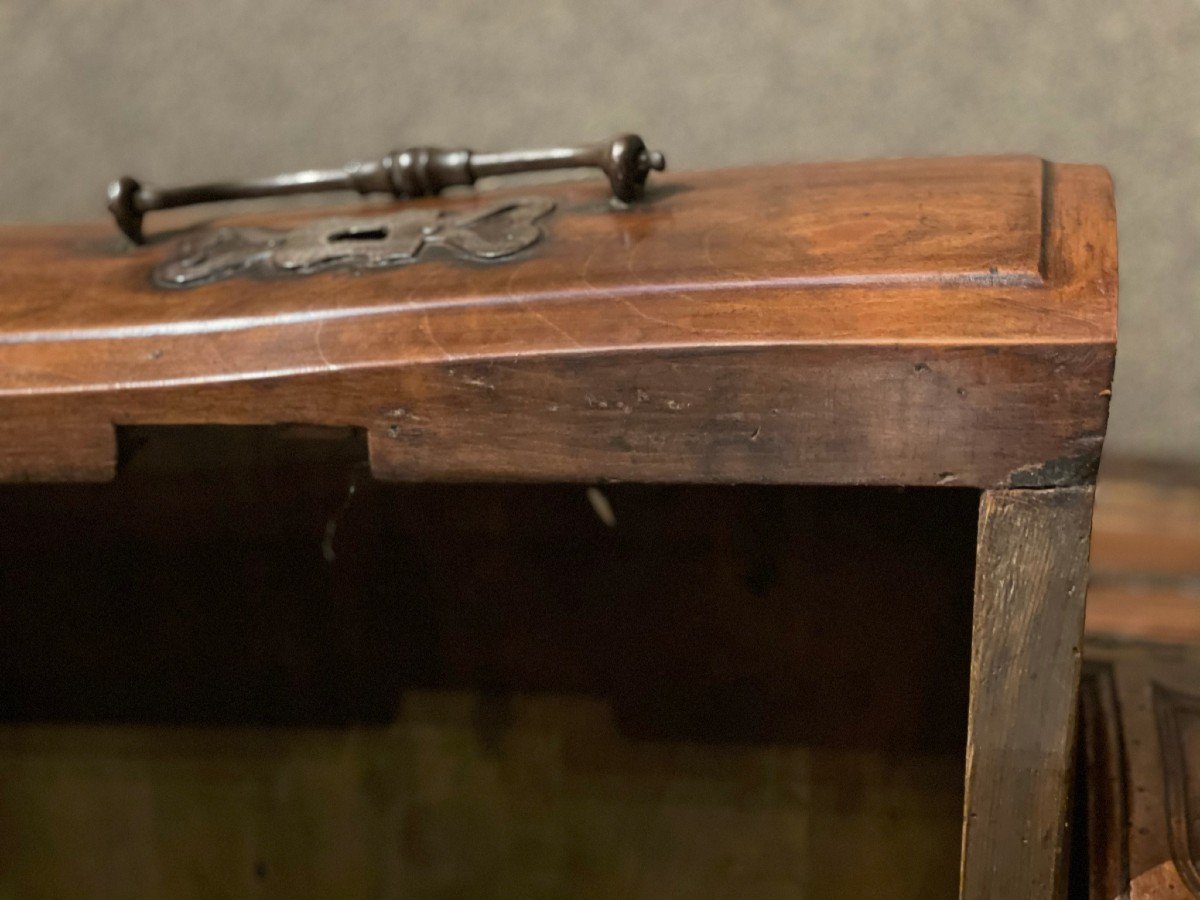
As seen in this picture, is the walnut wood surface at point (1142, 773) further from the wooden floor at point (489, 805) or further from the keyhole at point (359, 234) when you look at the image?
the keyhole at point (359, 234)

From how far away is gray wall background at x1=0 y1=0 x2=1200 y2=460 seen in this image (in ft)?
A: 4.81

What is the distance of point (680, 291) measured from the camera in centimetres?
77

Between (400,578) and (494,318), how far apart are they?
0.51 meters

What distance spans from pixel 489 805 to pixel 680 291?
708 mm

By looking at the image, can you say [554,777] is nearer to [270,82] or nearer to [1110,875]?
[1110,875]

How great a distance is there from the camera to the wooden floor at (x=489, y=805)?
1.18 metres

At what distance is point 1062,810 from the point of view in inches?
30.2

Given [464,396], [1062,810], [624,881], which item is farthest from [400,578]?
[1062,810]

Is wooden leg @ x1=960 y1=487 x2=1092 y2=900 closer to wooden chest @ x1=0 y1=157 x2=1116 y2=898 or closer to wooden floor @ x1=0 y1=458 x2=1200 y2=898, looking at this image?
wooden chest @ x1=0 y1=157 x2=1116 y2=898

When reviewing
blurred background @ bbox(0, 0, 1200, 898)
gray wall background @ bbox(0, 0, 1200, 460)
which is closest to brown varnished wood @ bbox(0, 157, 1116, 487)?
blurred background @ bbox(0, 0, 1200, 898)

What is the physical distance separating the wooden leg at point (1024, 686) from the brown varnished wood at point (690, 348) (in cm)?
3

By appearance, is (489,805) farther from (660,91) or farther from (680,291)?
(660,91)

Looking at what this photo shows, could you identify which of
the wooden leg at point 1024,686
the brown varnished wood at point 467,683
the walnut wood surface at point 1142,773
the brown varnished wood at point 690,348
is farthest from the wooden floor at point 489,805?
the brown varnished wood at point 690,348

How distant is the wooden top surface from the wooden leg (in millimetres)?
109
